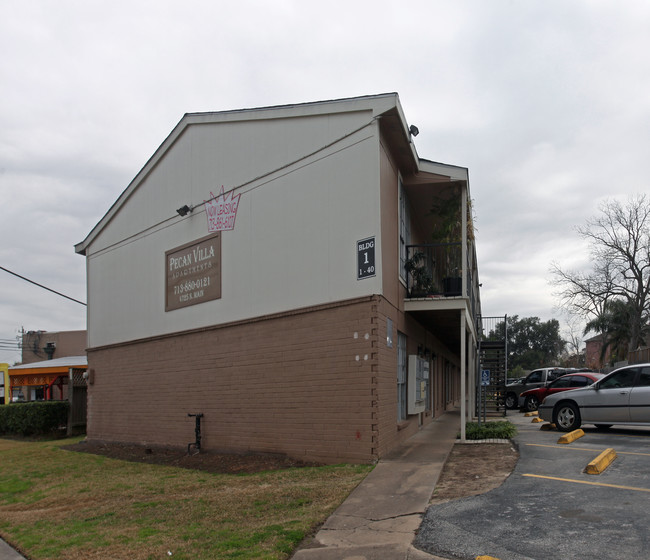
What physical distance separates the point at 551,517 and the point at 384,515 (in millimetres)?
1781

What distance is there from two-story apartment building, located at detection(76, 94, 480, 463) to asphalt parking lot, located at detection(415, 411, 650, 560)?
2.98 m

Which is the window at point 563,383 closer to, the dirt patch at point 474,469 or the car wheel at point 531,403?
the car wheel at point 531,403

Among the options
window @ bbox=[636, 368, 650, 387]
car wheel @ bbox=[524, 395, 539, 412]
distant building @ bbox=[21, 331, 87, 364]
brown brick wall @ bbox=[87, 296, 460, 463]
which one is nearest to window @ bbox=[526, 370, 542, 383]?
car wheel @ bbox=[524, 395, 539, 412]

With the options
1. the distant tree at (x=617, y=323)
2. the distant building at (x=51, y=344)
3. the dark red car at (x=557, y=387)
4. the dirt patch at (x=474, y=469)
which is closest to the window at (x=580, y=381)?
the dark red car at (x=557, y=387)

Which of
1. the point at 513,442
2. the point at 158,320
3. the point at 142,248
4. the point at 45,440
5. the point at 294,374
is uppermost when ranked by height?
the point at 142,248

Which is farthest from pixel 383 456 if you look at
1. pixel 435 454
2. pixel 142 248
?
pixel 142 248

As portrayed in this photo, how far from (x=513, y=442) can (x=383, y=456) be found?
9.80 ft

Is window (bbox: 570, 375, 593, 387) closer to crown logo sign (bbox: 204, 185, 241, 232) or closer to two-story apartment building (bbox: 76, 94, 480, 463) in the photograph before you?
two-story apartment building (bbox: 76, 94, 480, 463)

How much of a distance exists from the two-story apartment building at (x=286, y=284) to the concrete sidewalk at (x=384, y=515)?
90cm

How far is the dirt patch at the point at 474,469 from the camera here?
7.77m

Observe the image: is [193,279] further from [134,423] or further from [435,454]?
[435,454]

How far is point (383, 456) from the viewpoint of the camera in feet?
34.5

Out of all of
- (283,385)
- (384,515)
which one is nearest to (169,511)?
(384,515)

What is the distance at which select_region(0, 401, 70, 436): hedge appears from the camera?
22.0 m
